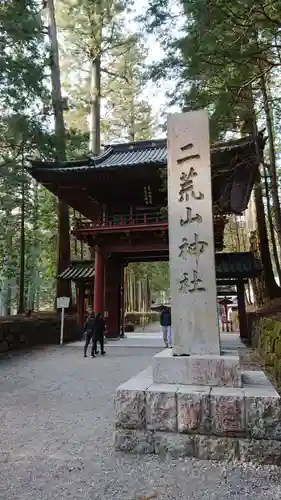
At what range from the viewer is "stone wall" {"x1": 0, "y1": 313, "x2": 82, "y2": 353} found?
1016 centimetres

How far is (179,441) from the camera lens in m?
3.10

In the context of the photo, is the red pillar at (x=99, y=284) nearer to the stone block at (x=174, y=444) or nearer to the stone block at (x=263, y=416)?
the stone block at (x=174, y=444)

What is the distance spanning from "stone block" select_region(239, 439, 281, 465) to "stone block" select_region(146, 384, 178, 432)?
1.90ft

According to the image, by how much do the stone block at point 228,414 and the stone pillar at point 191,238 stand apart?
21.6 inches

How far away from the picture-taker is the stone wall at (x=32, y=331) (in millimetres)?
10156

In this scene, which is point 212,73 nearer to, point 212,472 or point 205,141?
point 205,141

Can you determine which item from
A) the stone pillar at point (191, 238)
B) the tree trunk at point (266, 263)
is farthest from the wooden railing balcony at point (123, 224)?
the stone pillar at point (191, 238)

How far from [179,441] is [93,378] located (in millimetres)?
3921

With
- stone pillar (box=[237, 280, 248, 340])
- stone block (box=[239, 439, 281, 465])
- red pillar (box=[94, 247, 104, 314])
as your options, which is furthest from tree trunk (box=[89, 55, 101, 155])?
stone block (box=[239, 439, 281, 465])

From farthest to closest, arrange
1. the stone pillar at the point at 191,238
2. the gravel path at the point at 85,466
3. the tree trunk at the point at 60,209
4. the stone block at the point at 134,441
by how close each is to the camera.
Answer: the tree trunk at the point at 60,209
the stone pillar at the point at 191,238
the stone block at the point at 134,441
the gravel path at the point at 85,466

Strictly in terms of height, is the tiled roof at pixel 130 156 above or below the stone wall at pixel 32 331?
above

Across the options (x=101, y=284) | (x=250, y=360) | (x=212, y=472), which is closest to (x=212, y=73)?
(x=250, y=360)

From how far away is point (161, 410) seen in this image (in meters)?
3.16

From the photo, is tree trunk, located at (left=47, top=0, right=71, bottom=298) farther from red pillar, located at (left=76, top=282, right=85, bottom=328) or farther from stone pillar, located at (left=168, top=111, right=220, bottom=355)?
stone pillar, located at (left=168, top=111, right=220, bottom=355)
